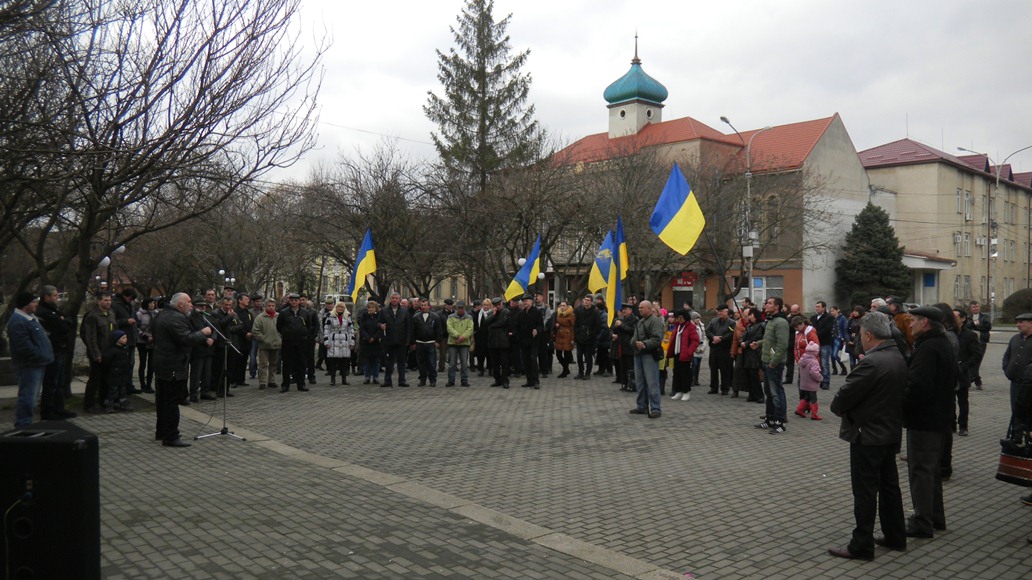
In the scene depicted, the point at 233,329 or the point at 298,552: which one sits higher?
the point at 233,329

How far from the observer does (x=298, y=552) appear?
5.52m

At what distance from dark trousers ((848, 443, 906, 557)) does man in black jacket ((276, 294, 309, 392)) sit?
37.2ft

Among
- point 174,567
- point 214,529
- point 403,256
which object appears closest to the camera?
point 174,567

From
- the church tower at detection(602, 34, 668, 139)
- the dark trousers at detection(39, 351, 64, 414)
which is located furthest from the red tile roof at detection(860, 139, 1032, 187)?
the dark trousers at detection(39, 351, 64, 414)

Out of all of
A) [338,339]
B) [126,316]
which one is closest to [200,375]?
[126,316]

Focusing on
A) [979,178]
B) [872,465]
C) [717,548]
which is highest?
[979,178]

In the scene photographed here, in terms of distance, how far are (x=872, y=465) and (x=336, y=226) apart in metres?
26.6

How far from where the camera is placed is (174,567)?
17.0 feet

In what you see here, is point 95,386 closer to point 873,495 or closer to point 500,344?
point 500,344

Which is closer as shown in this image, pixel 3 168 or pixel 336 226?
pixel 3 168

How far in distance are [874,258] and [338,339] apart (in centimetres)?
4073

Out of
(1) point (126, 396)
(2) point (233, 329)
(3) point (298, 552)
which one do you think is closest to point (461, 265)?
(2) point (233, 329)

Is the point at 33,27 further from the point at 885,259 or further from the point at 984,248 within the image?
the point at 984,248

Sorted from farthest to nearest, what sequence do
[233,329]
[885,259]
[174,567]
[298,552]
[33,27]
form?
[885,259] → [233,329] → [33,27] → [298,552] → [174,567]
